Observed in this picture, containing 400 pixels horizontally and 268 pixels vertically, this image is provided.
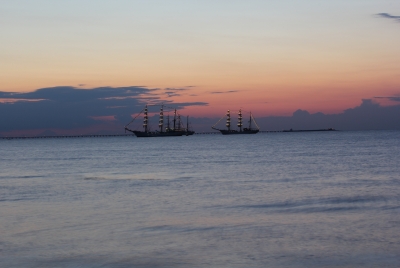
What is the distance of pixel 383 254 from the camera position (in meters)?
16.1

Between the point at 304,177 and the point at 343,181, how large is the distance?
4371 millimetres

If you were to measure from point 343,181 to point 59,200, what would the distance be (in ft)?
64.6

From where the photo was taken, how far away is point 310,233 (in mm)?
19266

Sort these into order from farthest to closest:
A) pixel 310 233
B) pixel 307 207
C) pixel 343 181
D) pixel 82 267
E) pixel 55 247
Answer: pixel 343 181
pixel 307 207
pixel 310 233
pixel 55 247
pixel 82 267

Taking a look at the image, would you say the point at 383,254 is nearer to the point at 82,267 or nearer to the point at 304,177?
the point at 82,267

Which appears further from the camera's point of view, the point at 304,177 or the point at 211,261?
the point at 304,177

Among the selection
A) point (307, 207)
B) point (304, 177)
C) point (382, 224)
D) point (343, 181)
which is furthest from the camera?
point (304, 177)

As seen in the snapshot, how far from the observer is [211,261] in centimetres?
1577

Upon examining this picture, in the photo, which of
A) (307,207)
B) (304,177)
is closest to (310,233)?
(307,207)

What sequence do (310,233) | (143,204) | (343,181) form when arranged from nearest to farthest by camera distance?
(310,233), (143,204), (343,181)

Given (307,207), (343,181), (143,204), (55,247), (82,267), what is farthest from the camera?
(343,181)

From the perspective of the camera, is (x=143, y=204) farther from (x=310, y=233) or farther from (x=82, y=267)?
(x=82, y=267)

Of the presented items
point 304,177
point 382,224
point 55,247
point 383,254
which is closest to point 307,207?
point 382,224

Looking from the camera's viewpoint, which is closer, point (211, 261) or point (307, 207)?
point (211, 261)
